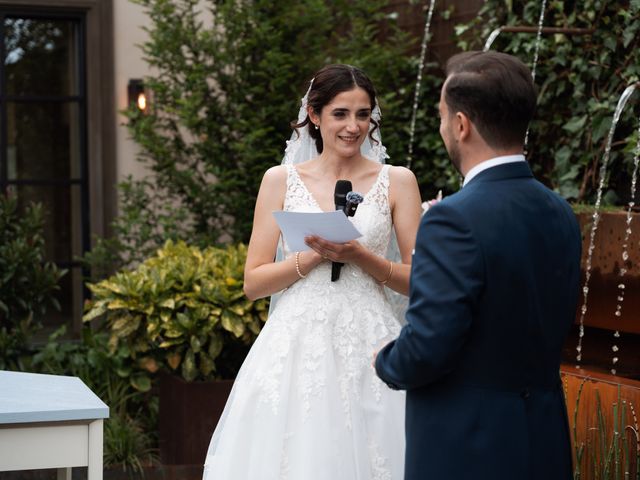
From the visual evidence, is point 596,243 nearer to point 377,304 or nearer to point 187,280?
point 377,304

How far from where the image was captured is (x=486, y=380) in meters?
2.18

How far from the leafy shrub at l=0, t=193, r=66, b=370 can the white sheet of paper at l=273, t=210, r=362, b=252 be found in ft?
11.3

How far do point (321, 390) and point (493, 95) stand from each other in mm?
1391

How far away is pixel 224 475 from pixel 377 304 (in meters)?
0.74

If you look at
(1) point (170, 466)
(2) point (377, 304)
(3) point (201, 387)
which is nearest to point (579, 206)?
(2) point (377, 304)

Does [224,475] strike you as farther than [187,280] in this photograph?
No

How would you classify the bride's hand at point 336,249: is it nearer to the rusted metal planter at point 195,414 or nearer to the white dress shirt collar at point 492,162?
the white dress shirt collar at point 492,162

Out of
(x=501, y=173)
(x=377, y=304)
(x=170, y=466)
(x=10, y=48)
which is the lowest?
(x=170, y=466)

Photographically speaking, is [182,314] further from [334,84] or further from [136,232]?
[334,84]

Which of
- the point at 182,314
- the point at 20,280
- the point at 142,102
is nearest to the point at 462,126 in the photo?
the point at 182,314

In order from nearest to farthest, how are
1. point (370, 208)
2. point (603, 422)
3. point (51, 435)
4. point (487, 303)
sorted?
point (487, 303) → point (51, 435) → point (370, 208) → point (603, 422)

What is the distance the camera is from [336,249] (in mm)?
3170

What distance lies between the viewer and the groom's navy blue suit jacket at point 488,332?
6.89 feet

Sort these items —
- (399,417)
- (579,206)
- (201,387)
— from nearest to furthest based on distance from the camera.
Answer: (399,417)
(579,206)
(201,387)
